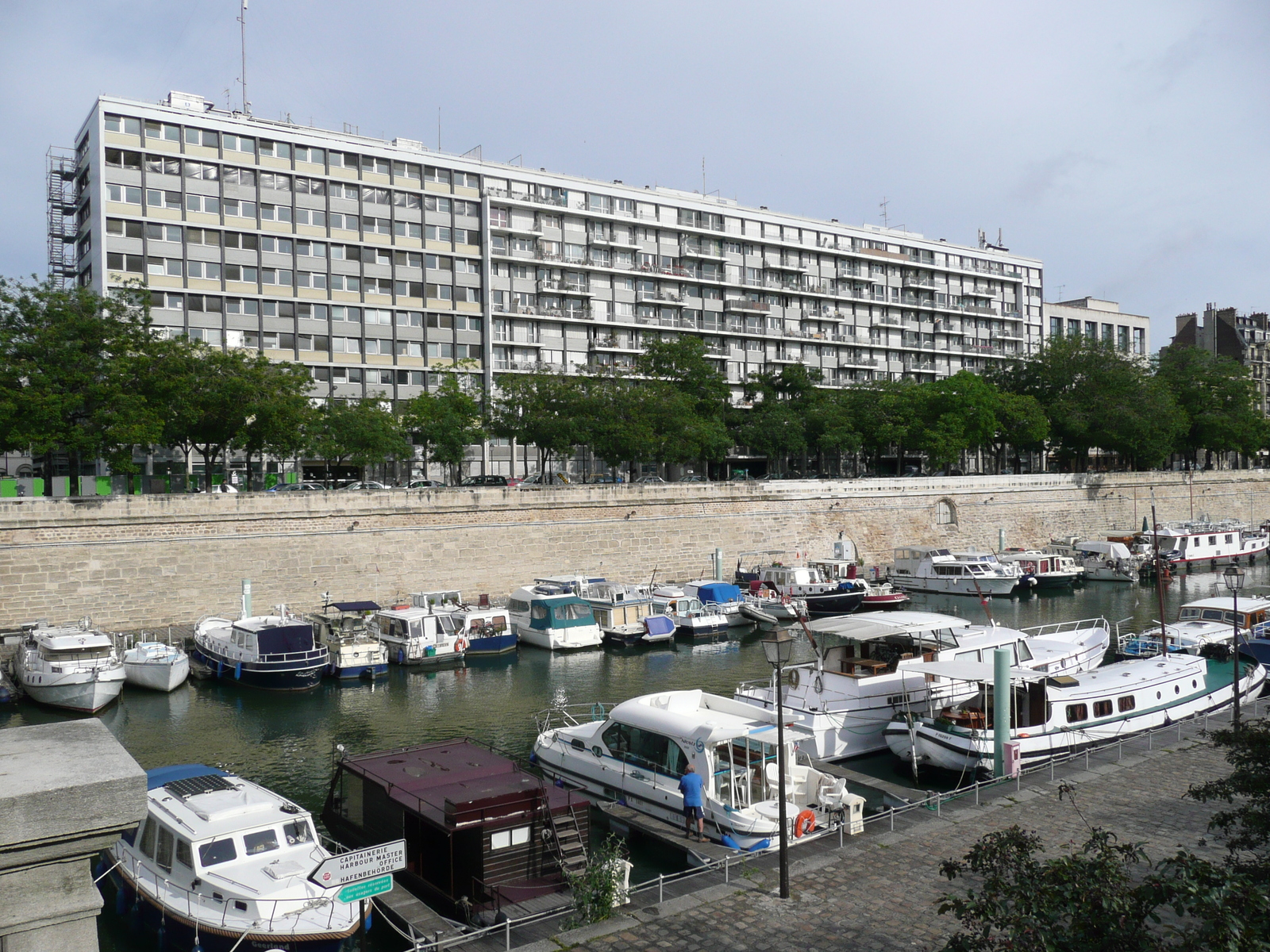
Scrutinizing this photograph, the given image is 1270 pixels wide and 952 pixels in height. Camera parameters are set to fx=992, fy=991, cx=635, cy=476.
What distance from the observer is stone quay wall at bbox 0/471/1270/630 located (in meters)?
40.6

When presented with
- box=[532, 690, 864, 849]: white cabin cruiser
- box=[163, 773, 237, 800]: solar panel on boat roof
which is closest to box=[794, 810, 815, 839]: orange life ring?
box=[532, 690, 864, 849]: white cabin cruiser

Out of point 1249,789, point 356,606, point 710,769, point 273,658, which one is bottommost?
point 273,658

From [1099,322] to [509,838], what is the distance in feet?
430

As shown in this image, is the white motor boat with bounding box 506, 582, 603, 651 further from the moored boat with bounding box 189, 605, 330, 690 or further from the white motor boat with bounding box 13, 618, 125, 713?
the white motor boat with bounding box 13, 618, 125, 713

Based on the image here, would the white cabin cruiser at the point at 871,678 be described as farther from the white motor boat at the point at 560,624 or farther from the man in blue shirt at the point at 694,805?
the white motor boat at the point at 560,624

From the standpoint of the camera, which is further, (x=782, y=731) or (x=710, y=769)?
(x=710, y=769)

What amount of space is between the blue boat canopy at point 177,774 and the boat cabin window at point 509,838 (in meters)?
6.03

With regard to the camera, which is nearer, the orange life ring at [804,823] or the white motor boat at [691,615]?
the orange life ring at [804,823]

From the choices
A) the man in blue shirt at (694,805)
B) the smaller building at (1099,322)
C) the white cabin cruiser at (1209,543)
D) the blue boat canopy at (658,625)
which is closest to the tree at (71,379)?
the blue boat canopy at (658,625)

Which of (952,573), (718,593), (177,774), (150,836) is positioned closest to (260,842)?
(150,836)

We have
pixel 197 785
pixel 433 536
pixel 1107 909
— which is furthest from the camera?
pixel 433 536

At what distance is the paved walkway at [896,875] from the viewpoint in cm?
1316

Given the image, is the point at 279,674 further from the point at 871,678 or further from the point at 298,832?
the point at 871,678

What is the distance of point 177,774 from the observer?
1919cm
